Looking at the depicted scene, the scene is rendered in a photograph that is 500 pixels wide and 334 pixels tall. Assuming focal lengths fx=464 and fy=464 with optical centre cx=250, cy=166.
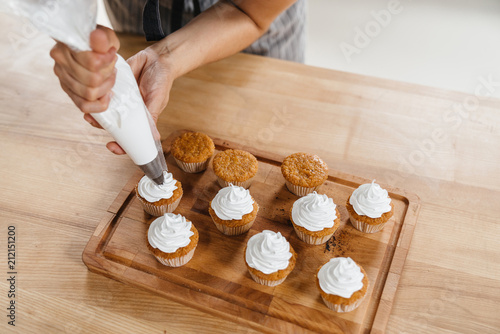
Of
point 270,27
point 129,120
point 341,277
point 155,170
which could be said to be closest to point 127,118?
point 129,120

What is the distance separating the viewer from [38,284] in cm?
178

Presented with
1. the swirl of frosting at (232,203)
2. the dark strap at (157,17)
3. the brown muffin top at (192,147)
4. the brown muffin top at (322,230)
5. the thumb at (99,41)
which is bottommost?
the brown muffin top at (322,230)

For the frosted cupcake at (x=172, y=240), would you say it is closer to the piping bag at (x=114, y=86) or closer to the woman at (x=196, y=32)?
the piping bag at (x=114, y=86)

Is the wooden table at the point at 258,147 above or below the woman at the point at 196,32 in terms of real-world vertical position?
below

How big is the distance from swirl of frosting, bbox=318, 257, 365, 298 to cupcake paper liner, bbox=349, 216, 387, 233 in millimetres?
222

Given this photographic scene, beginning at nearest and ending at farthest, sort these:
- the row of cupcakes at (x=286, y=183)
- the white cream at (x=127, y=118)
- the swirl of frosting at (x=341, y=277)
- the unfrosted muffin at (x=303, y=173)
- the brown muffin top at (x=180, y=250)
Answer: the white cream at (x=127, y=118) < the swirl of frosting at (x=341, y=277) < the brown muffin top at (x=180, y=250) < the row of cupcakes at (x=286, y=183) < the unfrosted muffin at (x=303, y=173)

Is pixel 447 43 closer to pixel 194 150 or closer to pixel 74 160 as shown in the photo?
pixel 194 150

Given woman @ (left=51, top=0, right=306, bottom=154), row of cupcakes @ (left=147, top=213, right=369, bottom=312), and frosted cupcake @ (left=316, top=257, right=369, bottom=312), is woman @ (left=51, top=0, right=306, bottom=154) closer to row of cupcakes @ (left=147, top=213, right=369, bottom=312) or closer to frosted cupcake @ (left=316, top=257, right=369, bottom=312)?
row of cupcakes @ (left=147, top=213, right=369, bottom=312)

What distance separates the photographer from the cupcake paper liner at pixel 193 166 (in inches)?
82.4

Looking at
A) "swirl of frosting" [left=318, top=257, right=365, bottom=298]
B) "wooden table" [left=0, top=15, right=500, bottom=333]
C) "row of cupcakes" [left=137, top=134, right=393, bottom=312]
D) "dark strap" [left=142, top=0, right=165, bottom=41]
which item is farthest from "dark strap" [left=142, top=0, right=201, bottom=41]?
"swirl of frosting" [left=318, top=257, right=365, bottom=298]

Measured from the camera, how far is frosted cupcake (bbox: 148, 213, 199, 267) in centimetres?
175

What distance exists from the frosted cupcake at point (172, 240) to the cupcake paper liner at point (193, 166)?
326 millimetres

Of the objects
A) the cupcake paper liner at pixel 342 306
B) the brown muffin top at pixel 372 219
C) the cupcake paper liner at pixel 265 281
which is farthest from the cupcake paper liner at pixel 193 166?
the cupcake paper liner at pixel 342 306

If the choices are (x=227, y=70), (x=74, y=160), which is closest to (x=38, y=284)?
(x=74, y=160)
